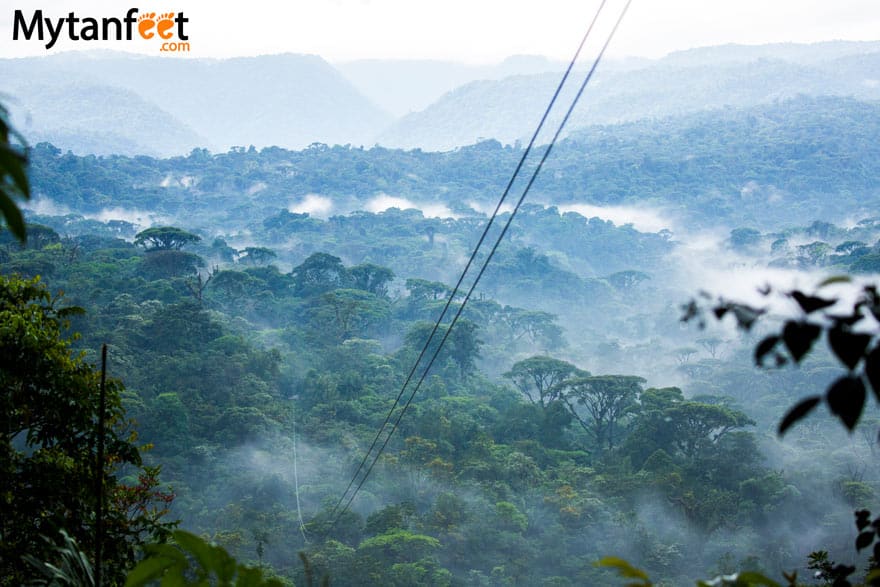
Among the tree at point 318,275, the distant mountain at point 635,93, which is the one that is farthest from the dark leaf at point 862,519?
the distant mountain at point 635,93

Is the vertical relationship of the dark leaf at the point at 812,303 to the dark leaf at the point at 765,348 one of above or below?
above

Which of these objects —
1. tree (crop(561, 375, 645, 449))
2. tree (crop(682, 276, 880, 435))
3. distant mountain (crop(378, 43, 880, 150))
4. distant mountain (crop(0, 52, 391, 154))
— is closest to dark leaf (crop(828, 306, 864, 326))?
tree (crop(682, 276, 880, 435))

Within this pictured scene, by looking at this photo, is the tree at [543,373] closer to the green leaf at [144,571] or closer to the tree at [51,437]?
the tree at [51,437]

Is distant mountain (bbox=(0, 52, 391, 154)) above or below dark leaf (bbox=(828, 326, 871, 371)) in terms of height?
above

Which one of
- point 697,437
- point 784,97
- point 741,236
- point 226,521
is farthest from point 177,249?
point 784,97

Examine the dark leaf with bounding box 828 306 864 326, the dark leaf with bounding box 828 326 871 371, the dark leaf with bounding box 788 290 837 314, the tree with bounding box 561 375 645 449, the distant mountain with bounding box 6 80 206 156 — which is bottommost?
the tree with bounding box 561 375 645 449

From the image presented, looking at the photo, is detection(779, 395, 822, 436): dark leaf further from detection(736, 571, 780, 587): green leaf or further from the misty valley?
detection(736, 571, 780, 587): green leaf

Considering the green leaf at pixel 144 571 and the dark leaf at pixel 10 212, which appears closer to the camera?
the dark leaf at pixel 10 212

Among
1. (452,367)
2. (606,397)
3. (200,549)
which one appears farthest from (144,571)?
(452,367)
